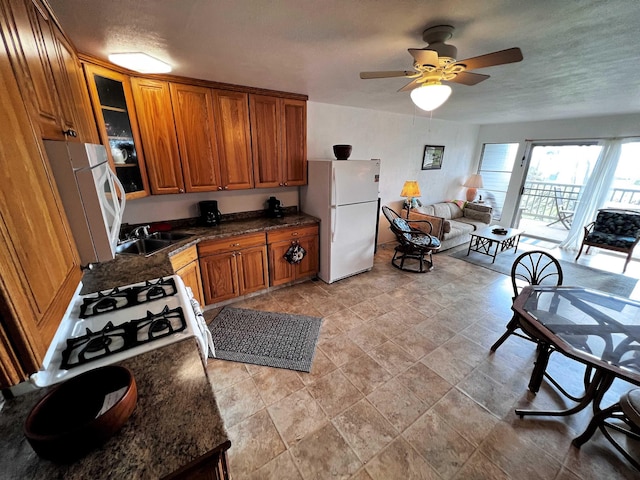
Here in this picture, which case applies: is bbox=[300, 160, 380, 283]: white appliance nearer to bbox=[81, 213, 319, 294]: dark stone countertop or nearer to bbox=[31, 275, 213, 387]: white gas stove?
bbox=[81, 213, 319, 294]: dark stone countertop

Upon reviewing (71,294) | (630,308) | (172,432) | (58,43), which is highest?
(58,43)

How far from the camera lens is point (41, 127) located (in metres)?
1.01

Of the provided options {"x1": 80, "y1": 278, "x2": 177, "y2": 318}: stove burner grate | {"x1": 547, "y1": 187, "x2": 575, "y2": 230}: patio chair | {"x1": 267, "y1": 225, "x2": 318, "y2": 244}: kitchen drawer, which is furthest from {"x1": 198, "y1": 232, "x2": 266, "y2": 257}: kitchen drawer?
{"x1": 547, "y1": 187, "x2": 575, "y2": 230}: patio chair

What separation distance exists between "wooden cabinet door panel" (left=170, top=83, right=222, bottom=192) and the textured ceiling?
196 millimetres

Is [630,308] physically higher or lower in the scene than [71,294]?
lower

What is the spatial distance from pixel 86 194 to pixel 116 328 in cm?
68

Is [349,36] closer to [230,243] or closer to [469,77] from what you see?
[469,77]

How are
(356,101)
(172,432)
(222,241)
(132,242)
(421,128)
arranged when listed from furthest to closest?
(421,128)
(356,101)
(222,241)
(132,242)
(172,432)

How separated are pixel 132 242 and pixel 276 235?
141cm

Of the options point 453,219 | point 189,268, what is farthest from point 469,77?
point 453,219

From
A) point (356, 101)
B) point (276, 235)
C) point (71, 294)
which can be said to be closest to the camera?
point (71, 294)

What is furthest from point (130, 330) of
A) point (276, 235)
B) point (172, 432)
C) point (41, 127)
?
point (276, 235)

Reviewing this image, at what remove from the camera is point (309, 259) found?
341cm

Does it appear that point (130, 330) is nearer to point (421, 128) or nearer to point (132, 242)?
point (132, 242)
